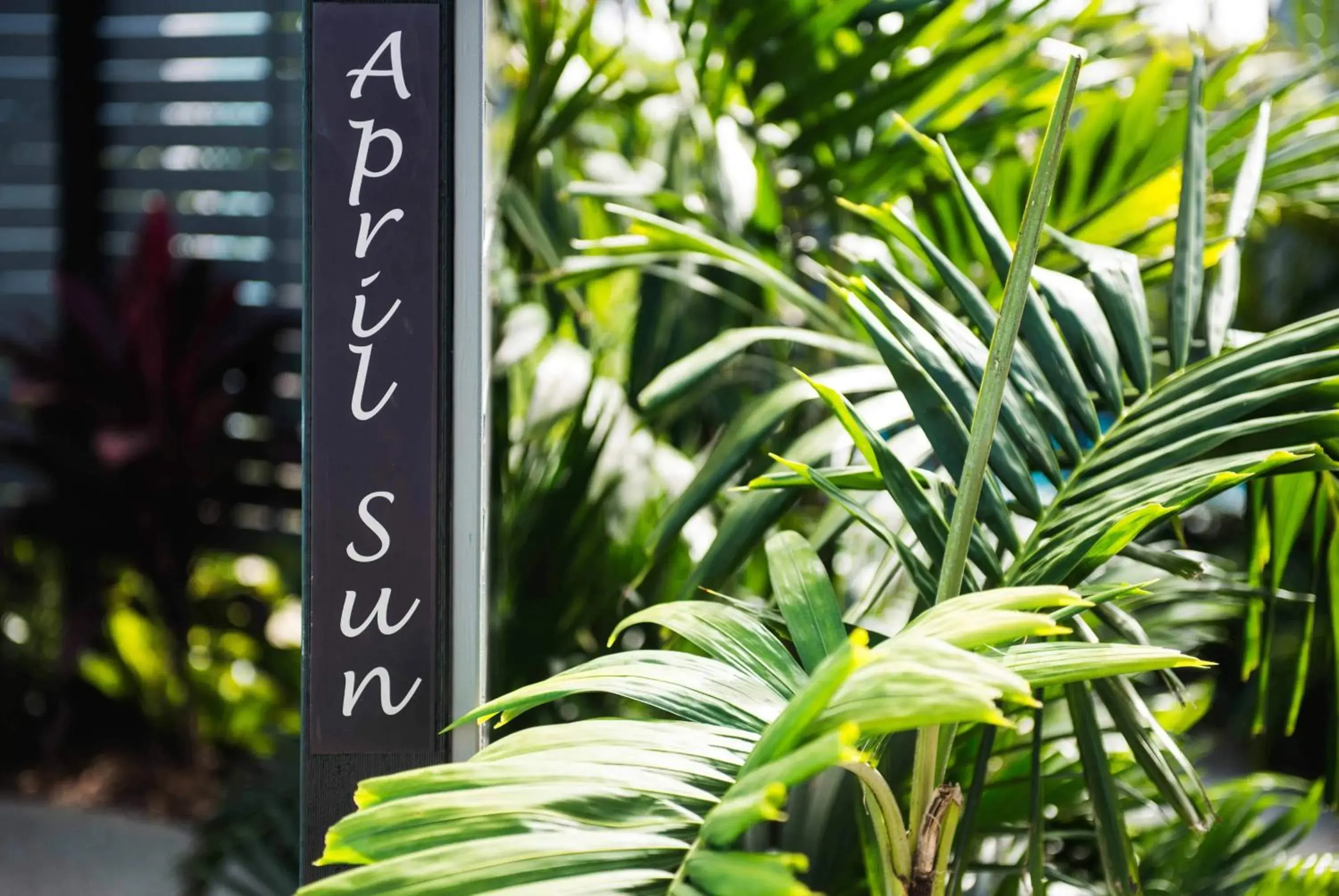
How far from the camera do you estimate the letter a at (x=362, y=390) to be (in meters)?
0.58

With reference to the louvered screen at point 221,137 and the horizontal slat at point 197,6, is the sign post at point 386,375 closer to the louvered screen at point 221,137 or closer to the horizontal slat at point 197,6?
the louvered screen at point 221,137

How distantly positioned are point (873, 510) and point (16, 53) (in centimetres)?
238

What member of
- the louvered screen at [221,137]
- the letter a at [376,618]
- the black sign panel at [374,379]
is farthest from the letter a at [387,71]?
the louvered screen at [221,137]

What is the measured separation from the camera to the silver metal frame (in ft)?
1.92

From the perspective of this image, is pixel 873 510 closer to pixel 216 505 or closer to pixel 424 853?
pixel 424 853

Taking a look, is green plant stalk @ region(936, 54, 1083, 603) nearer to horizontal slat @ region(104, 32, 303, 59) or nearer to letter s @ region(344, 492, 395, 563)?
letter s @ region(344, 492, 395, 563)

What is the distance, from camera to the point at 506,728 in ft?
3.19

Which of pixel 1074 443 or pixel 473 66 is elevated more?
pixel 473 66

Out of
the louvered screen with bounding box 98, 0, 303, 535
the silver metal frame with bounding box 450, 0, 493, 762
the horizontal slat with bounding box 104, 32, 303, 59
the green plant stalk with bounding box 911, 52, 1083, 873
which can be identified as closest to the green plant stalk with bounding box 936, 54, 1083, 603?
the green plant stalk with bounding box 911, 52, 1083, 873

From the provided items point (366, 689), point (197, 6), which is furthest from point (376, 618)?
point (197, 6)

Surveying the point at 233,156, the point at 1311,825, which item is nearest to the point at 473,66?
the point at 1311,825

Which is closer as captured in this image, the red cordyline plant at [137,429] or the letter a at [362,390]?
Answer: the letter a at [362,390]

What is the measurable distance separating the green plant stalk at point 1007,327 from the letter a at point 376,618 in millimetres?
294

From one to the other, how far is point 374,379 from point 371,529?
0.28 feet
